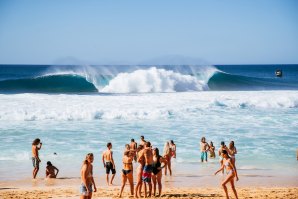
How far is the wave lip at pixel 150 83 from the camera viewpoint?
135ft

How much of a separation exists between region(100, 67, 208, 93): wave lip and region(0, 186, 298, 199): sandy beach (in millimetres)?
29195

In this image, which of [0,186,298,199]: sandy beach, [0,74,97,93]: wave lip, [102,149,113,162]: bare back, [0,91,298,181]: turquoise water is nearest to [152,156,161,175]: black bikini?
[0,186,298,199]: sandy beach

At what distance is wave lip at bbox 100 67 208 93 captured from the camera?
41.2 meters

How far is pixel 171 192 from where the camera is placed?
11.0 m

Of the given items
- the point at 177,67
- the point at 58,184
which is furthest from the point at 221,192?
the point at 177,67

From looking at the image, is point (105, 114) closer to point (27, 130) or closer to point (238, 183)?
point (27, 130)

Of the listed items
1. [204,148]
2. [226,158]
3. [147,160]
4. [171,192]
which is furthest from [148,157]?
[204,148]

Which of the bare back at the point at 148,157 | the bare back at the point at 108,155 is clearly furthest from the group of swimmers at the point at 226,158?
the bare back at the point at 108,155

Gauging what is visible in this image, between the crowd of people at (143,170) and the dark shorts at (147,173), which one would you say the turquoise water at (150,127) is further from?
the dark shorts at (147,173)

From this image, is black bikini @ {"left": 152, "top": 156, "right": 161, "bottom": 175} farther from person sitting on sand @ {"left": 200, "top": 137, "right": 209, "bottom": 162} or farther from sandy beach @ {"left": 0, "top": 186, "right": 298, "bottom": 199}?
person sitting on sand @ {"left": 200, "top": 137, "right": 209, "bottom": 162}

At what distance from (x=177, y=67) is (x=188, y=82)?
7032 mm

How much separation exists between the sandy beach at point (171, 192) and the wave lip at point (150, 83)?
2920cm

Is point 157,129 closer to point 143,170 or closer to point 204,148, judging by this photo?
point 204,148

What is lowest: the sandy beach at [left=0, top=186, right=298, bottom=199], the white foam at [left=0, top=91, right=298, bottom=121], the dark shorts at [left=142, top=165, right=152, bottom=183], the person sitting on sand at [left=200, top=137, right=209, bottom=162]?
the sandy beach at [left=0, top=186, right=298, bottom=199]
